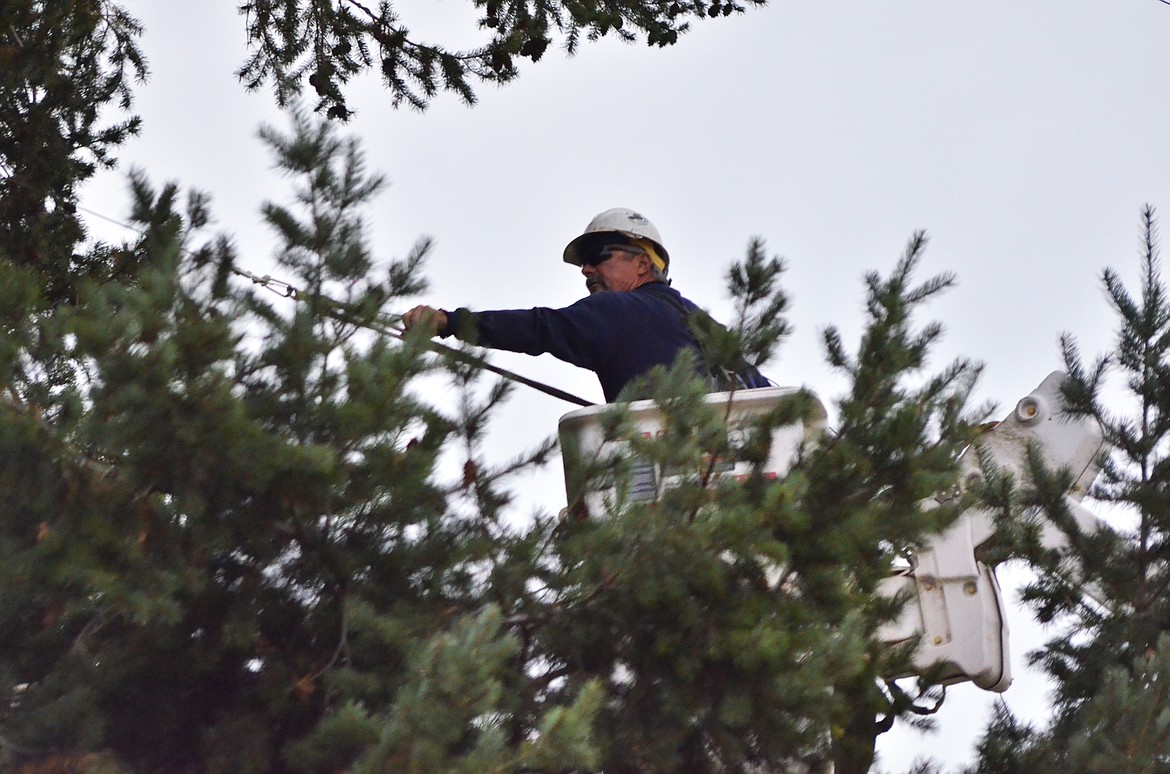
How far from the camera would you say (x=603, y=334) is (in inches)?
247

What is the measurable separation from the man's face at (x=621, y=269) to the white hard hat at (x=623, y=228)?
6 cm

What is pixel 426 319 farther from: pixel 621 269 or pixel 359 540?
pixel 621 269

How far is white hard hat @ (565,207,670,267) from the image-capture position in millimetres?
7227

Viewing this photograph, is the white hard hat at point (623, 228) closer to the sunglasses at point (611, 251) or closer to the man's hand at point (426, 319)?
the sunglasses at point (611, 251)

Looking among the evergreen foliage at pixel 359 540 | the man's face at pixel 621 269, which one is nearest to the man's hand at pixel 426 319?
the evergreen foliage at pixel 359 540

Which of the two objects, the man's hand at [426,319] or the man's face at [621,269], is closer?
the man's hand at [426,319]

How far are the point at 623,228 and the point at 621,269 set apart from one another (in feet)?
0.53

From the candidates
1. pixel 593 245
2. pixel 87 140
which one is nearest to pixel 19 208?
pixel 87 140

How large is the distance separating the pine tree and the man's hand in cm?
185

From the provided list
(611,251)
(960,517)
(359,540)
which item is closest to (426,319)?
(359,540)

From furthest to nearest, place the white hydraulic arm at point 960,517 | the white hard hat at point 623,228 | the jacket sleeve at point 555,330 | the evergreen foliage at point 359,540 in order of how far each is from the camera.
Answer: the white hard hat at point 623,228, the jacket sleeve at point 555,330, the white hydraulic arm at point 960,517, the evergreen foliage at point 359,540

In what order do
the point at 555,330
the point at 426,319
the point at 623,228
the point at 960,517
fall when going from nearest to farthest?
the point at 426,319, the point at 960,517, the point at 555,330, the point at 623,228

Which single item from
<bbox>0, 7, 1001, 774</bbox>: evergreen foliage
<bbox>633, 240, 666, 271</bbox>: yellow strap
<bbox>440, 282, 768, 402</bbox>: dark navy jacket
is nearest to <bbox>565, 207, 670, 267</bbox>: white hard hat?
<bbox>633, 240, 666, 271</bbox>: yellow strap

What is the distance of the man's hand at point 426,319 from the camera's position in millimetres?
4773
